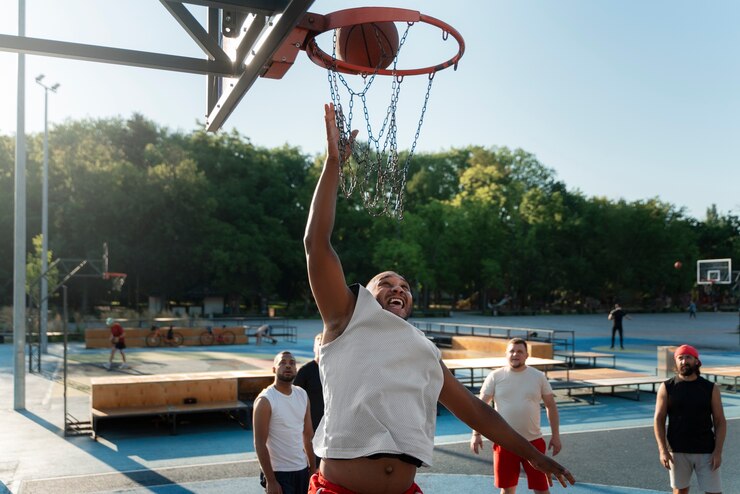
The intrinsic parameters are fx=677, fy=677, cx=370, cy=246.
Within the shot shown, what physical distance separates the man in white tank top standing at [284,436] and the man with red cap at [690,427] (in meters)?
3.23

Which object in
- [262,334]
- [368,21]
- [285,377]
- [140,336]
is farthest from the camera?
[262,334]

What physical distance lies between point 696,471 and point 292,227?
51681 mm

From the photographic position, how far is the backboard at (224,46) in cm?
425

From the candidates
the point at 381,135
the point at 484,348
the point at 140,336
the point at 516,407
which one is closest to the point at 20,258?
the point at 381,135

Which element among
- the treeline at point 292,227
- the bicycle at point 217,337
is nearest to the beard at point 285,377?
the bicycle at point 217,337

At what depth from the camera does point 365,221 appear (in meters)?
56.2

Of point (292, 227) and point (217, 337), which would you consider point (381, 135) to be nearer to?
point (217, 337)

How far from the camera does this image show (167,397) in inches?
490

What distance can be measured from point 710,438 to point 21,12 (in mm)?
15595

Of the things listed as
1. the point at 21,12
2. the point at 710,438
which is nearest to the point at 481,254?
the point at 21,12

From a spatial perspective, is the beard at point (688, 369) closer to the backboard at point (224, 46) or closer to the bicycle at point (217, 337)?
the backboard at point (224, 46)

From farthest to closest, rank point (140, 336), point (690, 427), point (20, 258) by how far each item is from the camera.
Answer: point (140, 336), point (20, 258), point (690, 427)

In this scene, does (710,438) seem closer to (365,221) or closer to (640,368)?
(640,368)

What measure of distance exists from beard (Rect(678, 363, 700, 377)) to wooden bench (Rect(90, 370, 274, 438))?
808 centimetres
